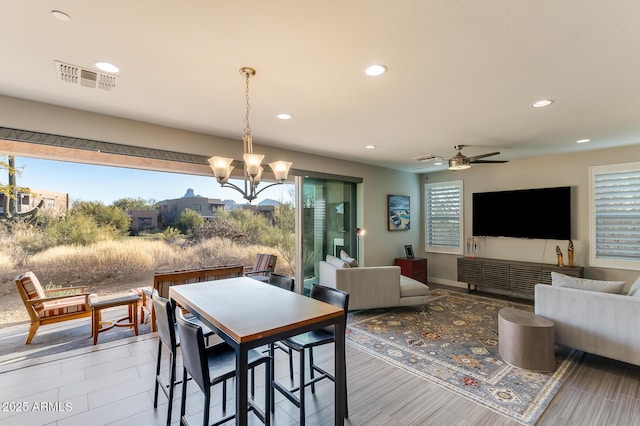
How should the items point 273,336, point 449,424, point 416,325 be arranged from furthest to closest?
point 416,325 → point 449,424 → point 273,336

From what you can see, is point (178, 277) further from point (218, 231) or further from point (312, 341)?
point (312, 341)

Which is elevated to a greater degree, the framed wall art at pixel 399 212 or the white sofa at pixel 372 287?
the framed wall art at pixel 399 212

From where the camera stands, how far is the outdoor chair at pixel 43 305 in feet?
10.6

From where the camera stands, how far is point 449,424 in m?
2.11

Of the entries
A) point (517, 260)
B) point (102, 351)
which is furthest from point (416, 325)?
point (102, 351)

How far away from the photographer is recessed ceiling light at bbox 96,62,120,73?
7.07ft

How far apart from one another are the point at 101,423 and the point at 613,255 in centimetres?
678

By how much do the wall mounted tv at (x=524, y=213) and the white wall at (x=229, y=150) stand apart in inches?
60.9

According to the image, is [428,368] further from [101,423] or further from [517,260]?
[517,260]

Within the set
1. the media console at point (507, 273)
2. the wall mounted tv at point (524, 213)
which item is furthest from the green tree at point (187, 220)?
the wall mounted tv at point (524, 213)

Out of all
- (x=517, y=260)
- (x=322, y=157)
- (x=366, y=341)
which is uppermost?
(x=322, y=157)

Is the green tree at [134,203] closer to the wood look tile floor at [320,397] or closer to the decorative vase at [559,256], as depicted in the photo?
the wood look tile floor at [320,397]

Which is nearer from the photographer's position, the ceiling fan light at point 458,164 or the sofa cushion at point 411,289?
the ceiling fan light at point 458,164

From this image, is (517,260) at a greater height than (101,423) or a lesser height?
greater
